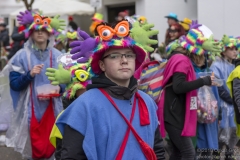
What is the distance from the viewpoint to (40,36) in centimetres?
610

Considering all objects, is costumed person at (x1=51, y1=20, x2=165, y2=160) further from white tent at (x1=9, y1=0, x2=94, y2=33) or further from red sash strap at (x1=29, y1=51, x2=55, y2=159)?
white tent at (x1=9, y1=0, x2=94, y2=33)

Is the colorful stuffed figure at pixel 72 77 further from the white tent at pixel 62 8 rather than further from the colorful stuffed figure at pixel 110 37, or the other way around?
the white tent at pixel 62 8

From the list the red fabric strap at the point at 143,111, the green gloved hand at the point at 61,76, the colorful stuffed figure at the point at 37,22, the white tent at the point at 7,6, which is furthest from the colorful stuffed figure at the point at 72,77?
the white tent at the point at 7,6

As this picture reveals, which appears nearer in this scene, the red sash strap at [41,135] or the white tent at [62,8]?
the red sash strap at [41,135]

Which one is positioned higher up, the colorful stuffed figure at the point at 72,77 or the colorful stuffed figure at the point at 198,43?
the colorful stuffed figure at the point at 198,43

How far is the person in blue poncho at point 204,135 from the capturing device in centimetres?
570

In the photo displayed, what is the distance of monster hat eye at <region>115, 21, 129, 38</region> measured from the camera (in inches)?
124

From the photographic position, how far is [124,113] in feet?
10.1

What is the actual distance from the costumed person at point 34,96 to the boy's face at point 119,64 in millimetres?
2826

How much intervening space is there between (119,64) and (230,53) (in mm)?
4398

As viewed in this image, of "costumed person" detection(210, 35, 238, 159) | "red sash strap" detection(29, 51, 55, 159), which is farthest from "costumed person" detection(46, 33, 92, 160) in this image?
"costumed person" detection(210, 35, 238, 159)

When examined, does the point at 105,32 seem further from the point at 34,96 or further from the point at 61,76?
the point at 34,96

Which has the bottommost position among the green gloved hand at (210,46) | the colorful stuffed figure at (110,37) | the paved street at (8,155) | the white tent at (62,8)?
the paved street at (8,155)

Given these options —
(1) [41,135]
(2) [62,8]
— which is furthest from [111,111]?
(2) [62,8]
